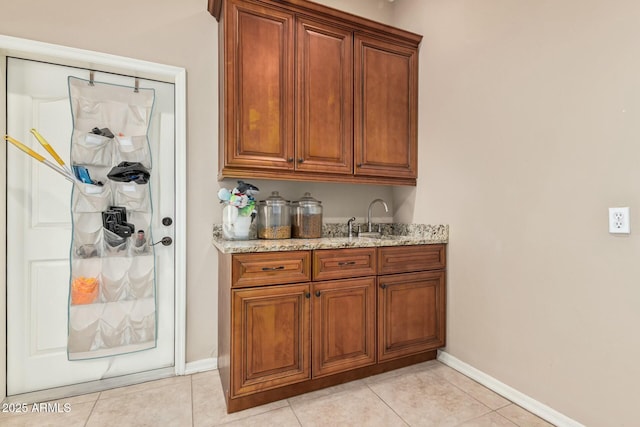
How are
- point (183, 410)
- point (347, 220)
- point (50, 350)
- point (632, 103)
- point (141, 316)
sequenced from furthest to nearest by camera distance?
point (347, 220)
point (141, 316)
point (50, 350)
point (183, 410)
point (632, 103)

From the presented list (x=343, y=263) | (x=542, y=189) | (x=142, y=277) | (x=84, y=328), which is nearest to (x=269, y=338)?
(x=343, y=263)

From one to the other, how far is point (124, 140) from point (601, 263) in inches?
108

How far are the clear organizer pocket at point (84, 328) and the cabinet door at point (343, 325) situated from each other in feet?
4.52

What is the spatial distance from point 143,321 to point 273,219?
3.60ft

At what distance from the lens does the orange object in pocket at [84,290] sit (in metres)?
1.98

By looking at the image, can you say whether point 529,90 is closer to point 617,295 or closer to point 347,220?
point 617,295

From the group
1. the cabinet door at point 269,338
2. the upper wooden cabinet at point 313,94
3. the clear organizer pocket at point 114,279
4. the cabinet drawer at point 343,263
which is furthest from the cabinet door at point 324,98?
the clear organizer pocket at point 114,279

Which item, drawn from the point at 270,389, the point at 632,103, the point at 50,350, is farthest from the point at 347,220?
the point at 50,350

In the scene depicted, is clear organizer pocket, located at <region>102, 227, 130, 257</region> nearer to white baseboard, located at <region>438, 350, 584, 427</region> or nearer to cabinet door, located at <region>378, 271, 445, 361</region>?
cabinet door, located at <region>378, 271, 445, 361</region>

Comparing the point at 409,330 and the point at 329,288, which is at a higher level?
the point at 329,288

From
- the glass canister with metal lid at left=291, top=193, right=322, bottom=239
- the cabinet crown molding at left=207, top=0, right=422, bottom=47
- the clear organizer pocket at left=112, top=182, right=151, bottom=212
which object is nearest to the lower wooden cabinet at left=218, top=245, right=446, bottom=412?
the glass canister with metal lid at left=291, top=193, right=322, bottom=239

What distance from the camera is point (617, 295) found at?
1470 millimetres

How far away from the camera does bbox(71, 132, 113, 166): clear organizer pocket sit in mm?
1962

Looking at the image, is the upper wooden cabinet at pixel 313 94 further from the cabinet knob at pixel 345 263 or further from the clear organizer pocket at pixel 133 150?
the cabinet knob at pixel 345 263
